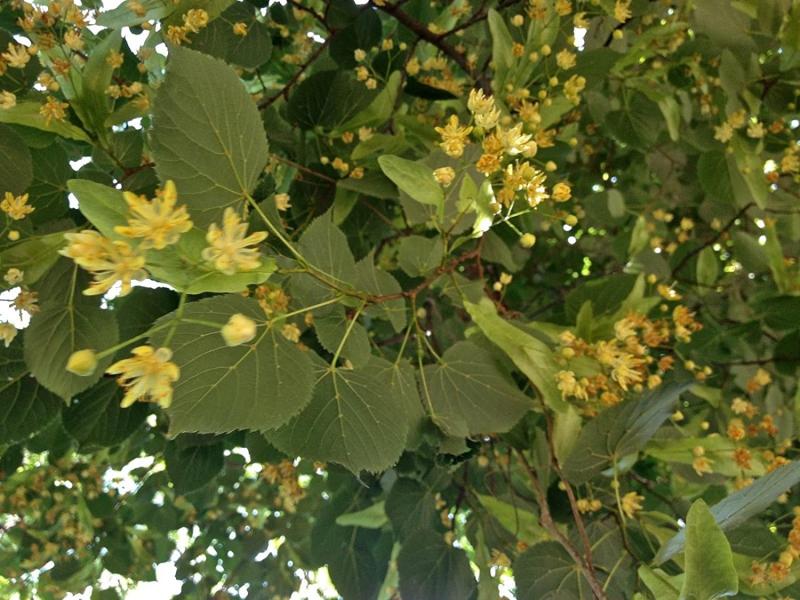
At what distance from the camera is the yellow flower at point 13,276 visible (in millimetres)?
614

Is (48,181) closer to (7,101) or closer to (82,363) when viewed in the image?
(7,101)

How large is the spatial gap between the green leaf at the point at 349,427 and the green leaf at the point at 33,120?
36 centimetres

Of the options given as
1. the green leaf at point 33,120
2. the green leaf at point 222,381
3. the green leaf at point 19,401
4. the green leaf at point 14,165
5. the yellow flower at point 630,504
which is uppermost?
the green leaf at point 33,120

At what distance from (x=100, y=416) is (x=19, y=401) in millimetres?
102

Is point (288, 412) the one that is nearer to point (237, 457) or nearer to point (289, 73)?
point (289, 73)

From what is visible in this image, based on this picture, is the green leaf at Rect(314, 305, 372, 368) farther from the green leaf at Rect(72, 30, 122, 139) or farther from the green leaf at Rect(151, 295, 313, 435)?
the green leaf at Rect(72, 30, 122, 139)

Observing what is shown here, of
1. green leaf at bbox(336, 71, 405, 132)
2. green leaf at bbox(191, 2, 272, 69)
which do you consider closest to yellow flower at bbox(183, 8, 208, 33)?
green leaf at bbox(191, 2, 272, 69)

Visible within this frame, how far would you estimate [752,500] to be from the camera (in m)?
0.61

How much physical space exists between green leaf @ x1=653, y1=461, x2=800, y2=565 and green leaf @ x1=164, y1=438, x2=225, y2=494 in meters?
0.63

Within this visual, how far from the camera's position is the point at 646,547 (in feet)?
2.62

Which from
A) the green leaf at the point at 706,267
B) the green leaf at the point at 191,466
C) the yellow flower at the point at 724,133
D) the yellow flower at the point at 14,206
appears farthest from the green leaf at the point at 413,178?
the green leaf at the point at 706,267

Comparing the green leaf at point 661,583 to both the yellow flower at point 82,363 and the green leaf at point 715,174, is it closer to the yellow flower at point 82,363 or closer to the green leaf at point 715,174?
the yellow flower at point 82,363

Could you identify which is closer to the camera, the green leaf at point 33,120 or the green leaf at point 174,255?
the green leaf at point 174,255

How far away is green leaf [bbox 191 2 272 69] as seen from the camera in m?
0.90
